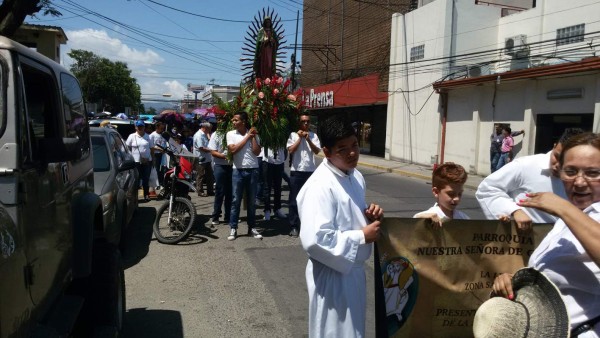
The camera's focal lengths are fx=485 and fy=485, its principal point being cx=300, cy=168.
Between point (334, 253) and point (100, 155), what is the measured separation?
5.29m

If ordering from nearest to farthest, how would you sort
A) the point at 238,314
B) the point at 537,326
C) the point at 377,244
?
1. the point at 537,326
2. the point at 377,244
3. the point at 238,314

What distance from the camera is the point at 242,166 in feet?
23.6

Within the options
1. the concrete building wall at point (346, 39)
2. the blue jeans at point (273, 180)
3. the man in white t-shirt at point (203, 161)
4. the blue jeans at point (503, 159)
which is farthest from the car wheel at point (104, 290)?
the concrete building wall at point (346, 39)

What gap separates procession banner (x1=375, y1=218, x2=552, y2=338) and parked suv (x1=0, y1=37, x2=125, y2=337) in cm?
176

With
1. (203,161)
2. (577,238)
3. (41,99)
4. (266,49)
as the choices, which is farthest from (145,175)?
(577,238)

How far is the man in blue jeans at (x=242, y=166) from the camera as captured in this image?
7.20 metres

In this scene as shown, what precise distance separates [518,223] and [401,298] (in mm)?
845

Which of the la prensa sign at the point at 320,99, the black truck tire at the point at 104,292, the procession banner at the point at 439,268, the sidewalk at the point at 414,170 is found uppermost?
the la prensa sign at the point at 320,99

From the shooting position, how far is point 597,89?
14.1 metres

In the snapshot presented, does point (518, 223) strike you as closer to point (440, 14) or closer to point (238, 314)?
point (238, 314)

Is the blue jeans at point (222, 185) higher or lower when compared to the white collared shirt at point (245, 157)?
lower

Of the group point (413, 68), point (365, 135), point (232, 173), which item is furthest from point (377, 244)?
point (365, 135)

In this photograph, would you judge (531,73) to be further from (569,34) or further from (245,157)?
(245,157)

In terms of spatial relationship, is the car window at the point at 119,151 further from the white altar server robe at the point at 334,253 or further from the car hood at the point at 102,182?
the white altar server robe at the point at 334,253
